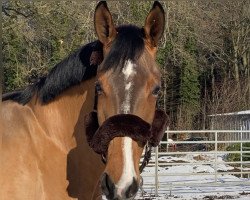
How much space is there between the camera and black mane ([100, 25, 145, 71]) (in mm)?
2061

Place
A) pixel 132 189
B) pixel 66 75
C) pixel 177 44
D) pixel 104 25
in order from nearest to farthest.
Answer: pixel 132 189 → pixel 104 25 → pixel 66 75 → pixel 177 44

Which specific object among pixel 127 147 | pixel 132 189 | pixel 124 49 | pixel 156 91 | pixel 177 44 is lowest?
pixel 132 189

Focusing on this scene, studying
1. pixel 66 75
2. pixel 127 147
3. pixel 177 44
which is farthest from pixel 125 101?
pixel 177 44

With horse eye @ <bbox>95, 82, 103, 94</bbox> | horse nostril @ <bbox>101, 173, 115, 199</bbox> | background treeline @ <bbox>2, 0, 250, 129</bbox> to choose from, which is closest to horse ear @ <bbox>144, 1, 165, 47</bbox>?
horse eye @ <bbox>95, 82, 103, 94</bbox>

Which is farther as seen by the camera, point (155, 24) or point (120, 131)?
point (155, 24)

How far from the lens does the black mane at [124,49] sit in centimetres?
206

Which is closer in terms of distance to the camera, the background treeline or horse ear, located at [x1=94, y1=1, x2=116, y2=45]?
horse ear, located at [x1=94, y1=1, x2=116, y2=45]

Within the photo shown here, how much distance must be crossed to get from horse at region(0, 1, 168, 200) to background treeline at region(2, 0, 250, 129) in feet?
6.13

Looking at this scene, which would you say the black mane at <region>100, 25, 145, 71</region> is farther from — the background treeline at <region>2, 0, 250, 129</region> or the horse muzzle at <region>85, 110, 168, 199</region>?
the background treeline at <region>2, 0, 250, 129</region>

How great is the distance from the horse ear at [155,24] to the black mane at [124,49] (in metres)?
0.05

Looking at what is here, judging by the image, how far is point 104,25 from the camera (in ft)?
7.13

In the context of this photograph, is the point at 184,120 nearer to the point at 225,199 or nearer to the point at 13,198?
the point at 225,199

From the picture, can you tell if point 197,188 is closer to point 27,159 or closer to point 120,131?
point 27,159

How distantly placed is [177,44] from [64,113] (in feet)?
44.0
